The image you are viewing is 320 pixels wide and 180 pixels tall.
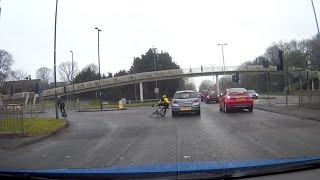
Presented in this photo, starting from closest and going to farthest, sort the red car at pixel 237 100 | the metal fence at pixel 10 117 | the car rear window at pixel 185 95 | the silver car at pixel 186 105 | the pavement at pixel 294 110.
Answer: the metal fence at pixel 10 117
the pavement at pixel 294 110
the silver car at pixel 186 105
the car rear window at pixel 185 95
the red car at pixel 237 100

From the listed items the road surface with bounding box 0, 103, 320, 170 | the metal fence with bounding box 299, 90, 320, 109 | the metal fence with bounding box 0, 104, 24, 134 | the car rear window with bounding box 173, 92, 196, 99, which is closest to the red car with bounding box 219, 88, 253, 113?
the car rear window with bounding box 173, 92, 196, 99

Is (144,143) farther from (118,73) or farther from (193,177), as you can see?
(118,73)

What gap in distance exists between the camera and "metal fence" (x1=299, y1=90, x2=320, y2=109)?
26.7 metres

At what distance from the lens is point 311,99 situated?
91.0ft

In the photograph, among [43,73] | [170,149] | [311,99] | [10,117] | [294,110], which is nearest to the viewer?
[170,149]

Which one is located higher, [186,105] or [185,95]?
[185,95]

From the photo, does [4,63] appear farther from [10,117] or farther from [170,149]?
[170,149]

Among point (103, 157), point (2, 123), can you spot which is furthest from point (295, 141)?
point (2, 123)

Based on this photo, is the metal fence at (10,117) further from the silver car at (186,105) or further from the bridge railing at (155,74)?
the bridge railing at (155,74)

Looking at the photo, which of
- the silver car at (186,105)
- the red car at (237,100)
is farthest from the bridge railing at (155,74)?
the silver car at (186,105)

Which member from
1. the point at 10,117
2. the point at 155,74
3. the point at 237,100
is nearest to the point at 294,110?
the point at 237,100

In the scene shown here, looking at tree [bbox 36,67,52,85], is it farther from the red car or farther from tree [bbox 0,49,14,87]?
the red car

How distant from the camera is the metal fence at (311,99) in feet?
87.6

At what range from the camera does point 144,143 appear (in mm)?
12930
